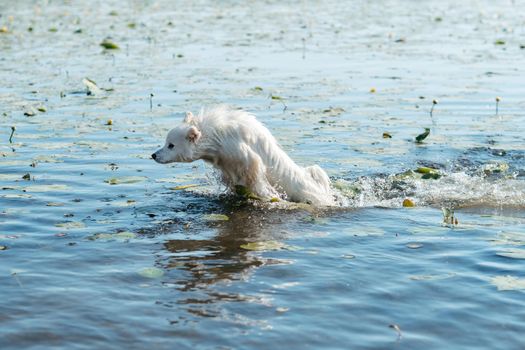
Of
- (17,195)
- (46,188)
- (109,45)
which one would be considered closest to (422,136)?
(46,188)

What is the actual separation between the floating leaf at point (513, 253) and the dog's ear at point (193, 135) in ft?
11.8

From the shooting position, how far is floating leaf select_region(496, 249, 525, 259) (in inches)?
309

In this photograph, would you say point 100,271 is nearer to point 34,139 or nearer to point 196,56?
point 34,139

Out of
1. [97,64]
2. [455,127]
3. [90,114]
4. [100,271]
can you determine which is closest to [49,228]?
[100,271]

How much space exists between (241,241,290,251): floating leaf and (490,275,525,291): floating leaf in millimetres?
2048

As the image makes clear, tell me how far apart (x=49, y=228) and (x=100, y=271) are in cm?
155

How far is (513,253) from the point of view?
26.1 ft

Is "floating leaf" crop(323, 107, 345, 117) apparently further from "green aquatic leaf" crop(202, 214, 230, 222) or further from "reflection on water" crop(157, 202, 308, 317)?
"green aquatic leaf" crop(202, 214, 230, 222)

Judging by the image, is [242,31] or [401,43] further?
[242,31]

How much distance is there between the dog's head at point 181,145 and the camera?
31.6 feet

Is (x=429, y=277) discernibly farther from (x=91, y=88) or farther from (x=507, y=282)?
(x=91, y=88)

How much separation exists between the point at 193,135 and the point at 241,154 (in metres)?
0.59

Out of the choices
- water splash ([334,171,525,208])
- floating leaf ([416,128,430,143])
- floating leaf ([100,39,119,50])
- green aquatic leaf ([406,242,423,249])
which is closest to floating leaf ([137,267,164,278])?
green aquatic leaf ([406,242,423,249])

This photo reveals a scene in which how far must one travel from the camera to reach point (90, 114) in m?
14.7
